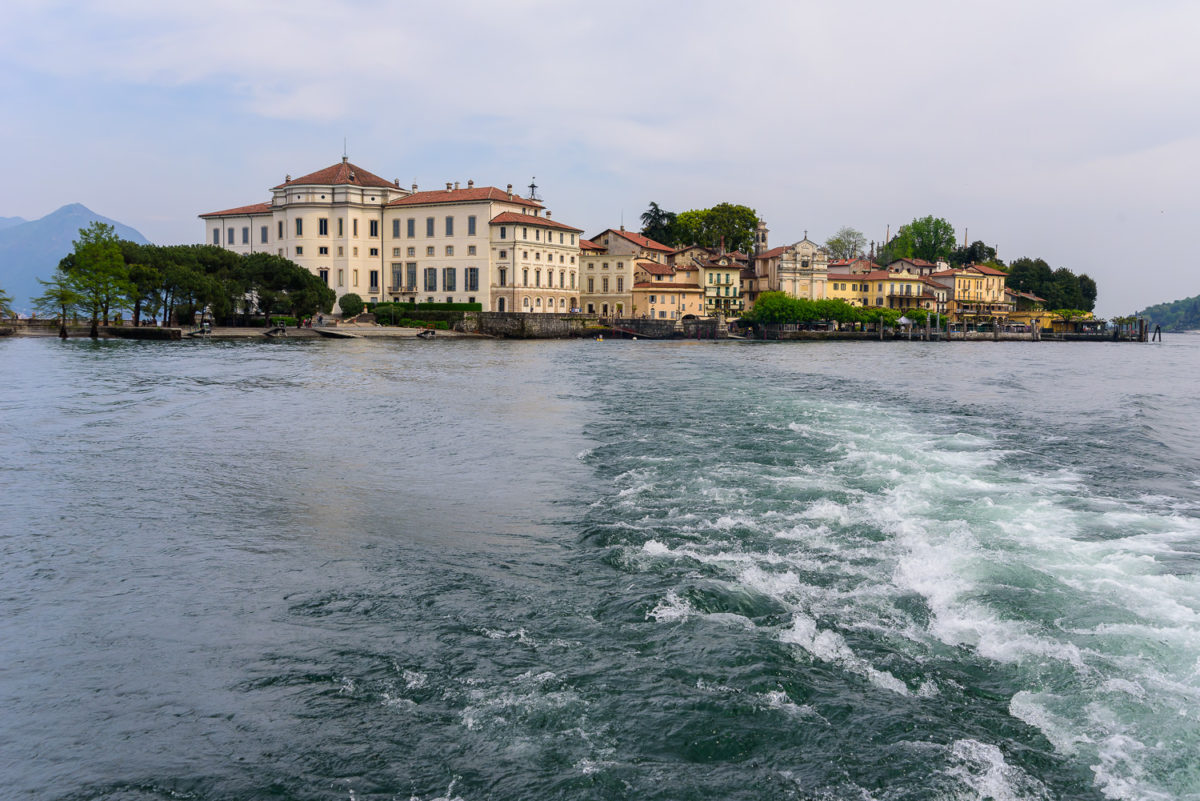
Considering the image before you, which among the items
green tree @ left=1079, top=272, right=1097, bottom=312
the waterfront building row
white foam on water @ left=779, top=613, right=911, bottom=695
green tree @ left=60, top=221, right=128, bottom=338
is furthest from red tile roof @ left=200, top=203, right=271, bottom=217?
green tree @ left=1079, top=272, right=1097, bottom=312

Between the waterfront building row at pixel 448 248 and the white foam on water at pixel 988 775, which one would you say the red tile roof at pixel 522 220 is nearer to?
the waterfront building row at pixel 448 248

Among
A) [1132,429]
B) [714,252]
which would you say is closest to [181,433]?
[1132,429]

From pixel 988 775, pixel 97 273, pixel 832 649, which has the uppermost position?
pixel 97 273

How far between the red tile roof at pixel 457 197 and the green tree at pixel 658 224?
38.1m

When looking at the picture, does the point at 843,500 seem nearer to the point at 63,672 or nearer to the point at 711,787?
the point at 711,787

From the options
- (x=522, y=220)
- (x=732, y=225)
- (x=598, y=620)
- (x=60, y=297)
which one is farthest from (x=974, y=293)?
(x=598, y=620)

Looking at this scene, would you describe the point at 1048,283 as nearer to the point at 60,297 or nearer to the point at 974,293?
the point at 974,293

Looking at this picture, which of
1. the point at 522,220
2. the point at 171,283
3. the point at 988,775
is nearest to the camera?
the point at 988,775

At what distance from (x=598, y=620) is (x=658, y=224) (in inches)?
4465

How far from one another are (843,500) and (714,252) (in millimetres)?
99841

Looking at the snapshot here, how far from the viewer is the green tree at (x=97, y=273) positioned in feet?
180

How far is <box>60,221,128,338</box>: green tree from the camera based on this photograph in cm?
5491

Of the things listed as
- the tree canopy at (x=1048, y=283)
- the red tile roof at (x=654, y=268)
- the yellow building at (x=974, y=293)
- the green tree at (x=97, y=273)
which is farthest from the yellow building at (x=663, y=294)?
the tree canopy at (x=1048, y=283)

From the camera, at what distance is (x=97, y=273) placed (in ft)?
181
